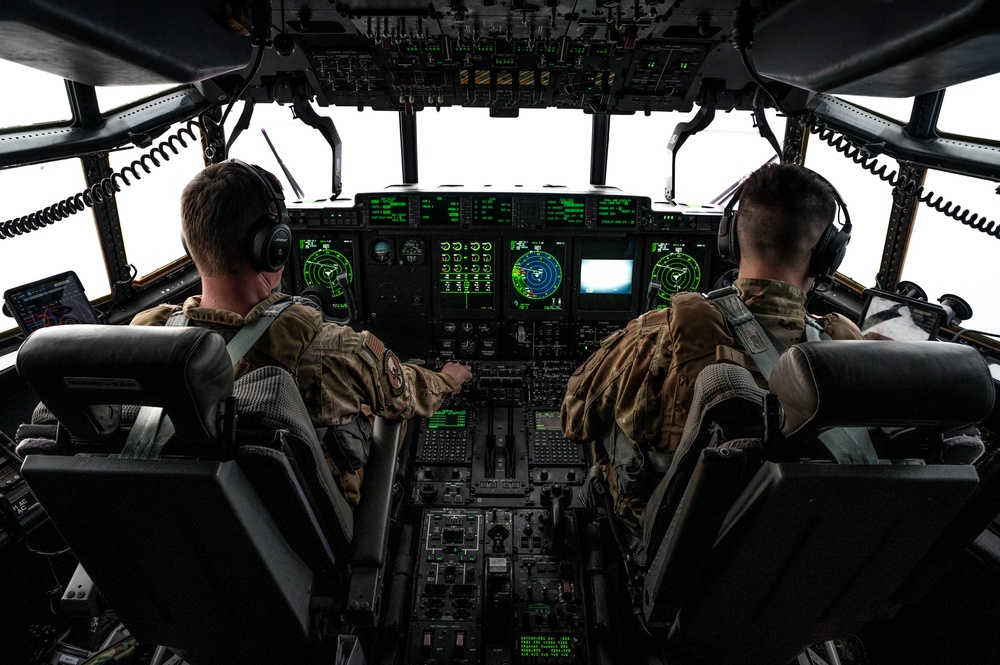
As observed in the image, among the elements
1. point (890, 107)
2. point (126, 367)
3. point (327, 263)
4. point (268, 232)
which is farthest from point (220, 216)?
point (890, 107)

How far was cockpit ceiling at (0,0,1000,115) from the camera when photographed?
0.89m

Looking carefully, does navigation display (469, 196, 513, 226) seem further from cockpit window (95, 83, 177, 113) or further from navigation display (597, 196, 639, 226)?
cockpit window (95, 83, 177, 113)

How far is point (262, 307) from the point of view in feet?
4.43

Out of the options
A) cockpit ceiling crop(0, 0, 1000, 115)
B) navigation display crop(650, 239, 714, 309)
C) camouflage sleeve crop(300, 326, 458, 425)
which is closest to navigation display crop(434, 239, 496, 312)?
cockpit ceiling crop(0, 0, 1000, 115)

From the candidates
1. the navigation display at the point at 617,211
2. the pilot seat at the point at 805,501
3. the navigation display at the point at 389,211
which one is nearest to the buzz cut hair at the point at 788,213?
the pilot seat at the point at 805,501

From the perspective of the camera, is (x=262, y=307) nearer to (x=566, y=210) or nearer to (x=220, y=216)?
(x=220, y=216)

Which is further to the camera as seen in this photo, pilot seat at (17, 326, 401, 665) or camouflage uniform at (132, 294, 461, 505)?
camouflage uniform at (132, 294, 461, 505)

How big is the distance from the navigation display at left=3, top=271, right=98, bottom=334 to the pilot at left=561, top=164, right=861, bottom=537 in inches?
75.2

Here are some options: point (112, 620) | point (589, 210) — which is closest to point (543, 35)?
point (589, 210)

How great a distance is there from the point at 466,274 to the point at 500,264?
6.5 inches

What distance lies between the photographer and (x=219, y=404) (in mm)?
926

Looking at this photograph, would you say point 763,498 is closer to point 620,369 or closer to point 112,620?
point 620,369

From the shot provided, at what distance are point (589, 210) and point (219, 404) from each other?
1.93 m

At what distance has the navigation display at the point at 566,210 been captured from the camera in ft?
8.27
